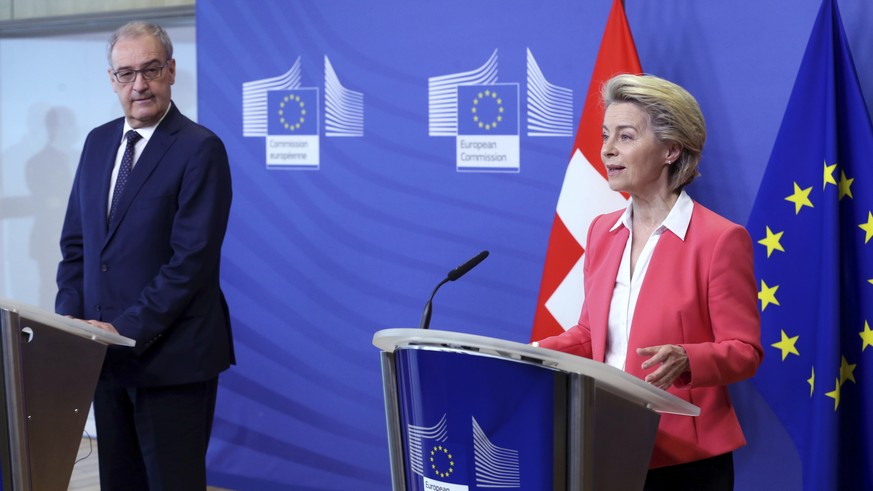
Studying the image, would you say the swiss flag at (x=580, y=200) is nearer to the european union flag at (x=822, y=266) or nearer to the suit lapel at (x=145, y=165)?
the european union flag at (x=822, y=266)

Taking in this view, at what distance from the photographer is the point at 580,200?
3312 mm

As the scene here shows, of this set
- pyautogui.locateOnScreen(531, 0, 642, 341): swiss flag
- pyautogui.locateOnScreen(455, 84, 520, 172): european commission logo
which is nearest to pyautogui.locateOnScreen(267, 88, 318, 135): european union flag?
pyautogui.locateOnScreen(455, 84, 520, 172): european commission logo

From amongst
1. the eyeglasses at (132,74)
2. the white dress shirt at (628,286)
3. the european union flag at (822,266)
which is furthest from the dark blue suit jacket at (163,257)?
the european union flag at (822,266)

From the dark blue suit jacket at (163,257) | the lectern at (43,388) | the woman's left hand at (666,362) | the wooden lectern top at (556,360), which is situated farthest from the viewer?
the dark blue suit jacket at (163,257)

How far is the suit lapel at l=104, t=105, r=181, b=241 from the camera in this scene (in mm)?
2697

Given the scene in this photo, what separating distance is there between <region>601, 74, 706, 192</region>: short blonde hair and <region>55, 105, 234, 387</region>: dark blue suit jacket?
4.00 feet

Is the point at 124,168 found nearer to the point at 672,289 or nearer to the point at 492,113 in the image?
the point at 492,113

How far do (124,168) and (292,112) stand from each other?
4.74ft

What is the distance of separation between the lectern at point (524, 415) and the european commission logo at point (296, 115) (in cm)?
251

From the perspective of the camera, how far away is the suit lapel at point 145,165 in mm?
2697

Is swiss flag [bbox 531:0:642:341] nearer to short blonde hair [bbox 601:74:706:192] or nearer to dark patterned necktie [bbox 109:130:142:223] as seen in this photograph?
short blonde hair [bbox 601:74:706:192]

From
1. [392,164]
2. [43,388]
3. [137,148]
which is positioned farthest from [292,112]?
[43,388]

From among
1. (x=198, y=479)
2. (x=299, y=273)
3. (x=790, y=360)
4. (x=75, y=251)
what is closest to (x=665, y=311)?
(x=790, y=360)

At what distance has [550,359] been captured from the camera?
1461 mm
